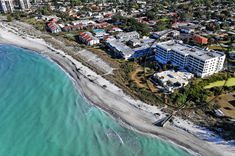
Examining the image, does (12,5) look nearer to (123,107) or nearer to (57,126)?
(57,126)

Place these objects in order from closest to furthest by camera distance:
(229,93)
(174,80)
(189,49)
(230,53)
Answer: (229,93), (174,80), (189,49), (230,53)

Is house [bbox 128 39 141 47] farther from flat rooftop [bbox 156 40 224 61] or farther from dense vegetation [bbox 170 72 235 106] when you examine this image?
dense vegetation [bbox 170 72 235 106]

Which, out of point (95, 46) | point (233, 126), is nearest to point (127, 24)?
point (95, 46)

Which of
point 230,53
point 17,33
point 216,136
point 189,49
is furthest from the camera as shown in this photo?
point 17,33

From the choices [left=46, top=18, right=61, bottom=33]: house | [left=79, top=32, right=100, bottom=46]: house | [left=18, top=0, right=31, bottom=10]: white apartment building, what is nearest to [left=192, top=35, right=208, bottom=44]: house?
[left=79, top=32, right=100, bottom=46]: house

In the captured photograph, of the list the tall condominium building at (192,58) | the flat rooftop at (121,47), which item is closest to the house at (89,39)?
the flat rooftop at (121,47)

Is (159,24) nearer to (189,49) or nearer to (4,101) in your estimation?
(189,49)

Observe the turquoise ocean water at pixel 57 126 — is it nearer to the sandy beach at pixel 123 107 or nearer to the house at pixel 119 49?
the sandy beach at pixel 123 107
